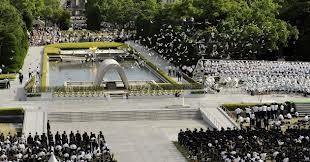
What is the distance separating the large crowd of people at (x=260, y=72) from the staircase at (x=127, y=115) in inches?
295

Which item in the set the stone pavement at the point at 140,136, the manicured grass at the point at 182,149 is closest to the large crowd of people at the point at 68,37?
the stone pavement at the point at 140,136

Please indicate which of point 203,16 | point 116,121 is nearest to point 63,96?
point 116,121

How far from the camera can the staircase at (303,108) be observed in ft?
131

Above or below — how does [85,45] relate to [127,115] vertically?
above

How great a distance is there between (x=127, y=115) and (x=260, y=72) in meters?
14.9

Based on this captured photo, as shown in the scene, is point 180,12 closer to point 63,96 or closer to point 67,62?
point 67,62

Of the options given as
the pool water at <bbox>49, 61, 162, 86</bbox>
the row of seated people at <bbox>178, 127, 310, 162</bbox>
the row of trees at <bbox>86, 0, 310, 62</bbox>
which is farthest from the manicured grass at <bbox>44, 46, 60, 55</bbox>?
the row of seated people at <bbox>178, 127, 310, 162</bbox>

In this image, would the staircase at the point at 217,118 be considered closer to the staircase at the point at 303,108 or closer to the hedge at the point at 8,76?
the staircase at the point at 303,108

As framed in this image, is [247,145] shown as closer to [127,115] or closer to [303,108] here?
[127,115]

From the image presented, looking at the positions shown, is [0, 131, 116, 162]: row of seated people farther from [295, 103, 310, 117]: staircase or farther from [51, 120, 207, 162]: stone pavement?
[295, 103, 310, 117]: staircase

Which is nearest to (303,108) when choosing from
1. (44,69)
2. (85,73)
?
(44,69)

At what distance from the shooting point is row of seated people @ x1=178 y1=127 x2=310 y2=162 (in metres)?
28.5

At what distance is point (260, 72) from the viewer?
165 ft

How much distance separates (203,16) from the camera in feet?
190
